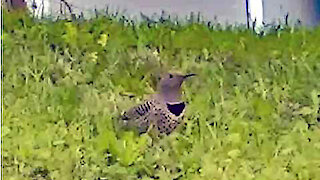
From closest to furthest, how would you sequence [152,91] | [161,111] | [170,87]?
1. [161,111]
2. [170,87]
3. [152,91]

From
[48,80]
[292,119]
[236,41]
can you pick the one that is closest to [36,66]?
[48,80]

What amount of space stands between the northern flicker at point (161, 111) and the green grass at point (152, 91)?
5 cm

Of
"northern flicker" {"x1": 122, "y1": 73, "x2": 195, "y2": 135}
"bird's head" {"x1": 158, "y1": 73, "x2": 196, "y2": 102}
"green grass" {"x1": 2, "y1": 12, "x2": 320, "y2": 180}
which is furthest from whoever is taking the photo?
"bird's head" {"x1": 158, "y1": 73, "x2": 196, "y2": 102}

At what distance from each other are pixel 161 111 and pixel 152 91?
269 millimetres

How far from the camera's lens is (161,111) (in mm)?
2875

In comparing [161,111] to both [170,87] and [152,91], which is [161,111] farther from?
[152,91]

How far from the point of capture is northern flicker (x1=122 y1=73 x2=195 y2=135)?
2.86 m

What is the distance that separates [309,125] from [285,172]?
1.66ft

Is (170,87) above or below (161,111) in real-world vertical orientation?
above

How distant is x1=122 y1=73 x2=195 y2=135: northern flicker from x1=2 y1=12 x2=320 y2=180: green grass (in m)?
0.05

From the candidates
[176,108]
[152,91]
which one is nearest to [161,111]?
[176,108]

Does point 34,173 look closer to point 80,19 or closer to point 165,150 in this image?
point 165,150

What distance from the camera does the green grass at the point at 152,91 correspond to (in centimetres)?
258

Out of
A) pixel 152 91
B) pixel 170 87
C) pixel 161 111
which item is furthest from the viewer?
pixel 152 91
